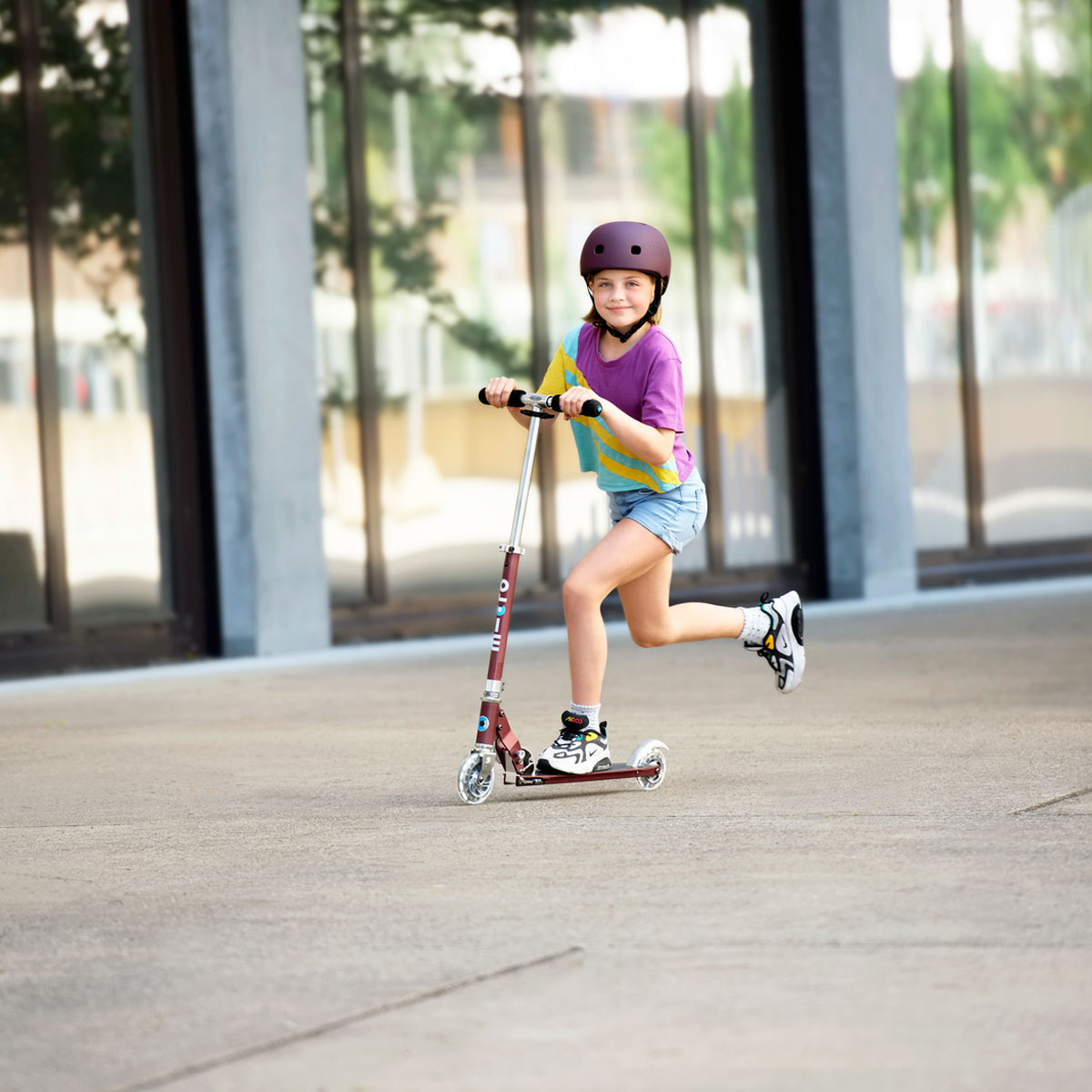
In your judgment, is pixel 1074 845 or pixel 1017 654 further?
pixel 1017 654

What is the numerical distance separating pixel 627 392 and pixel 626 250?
0.43 meters

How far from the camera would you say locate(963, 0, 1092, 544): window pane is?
14336mm

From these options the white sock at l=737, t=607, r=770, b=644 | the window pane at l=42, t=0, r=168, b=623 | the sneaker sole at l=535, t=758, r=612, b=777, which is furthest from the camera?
the window pane at l=42, t=0, r=168, b=623

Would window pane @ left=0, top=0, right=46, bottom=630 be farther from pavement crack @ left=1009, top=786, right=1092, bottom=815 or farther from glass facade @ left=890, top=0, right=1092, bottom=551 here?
pavement crack @ left=1009, top=786, right=1092, bottom=815

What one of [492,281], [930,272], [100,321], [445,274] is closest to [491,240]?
[492,281]

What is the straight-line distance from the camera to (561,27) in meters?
12.8

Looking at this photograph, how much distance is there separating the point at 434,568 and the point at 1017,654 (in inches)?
143

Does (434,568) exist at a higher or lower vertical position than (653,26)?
lower

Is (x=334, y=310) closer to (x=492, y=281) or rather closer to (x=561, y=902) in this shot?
(x=492, y=281)

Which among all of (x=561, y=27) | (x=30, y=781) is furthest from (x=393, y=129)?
(x=30, y=781)

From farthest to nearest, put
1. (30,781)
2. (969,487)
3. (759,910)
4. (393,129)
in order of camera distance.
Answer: (969,487) < (393,129) < (30,781) < (759,910)

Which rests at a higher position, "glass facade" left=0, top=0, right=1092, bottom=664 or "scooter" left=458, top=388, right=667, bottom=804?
"glass facade" left=0, top=0, right=1092, bottom=664

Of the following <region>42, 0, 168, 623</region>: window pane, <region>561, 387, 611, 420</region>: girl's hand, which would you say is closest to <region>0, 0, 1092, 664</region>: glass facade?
<region>42, 0, 168, 623</region>: window pane

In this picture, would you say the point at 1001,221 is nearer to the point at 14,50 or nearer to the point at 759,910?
the point at 14,50
